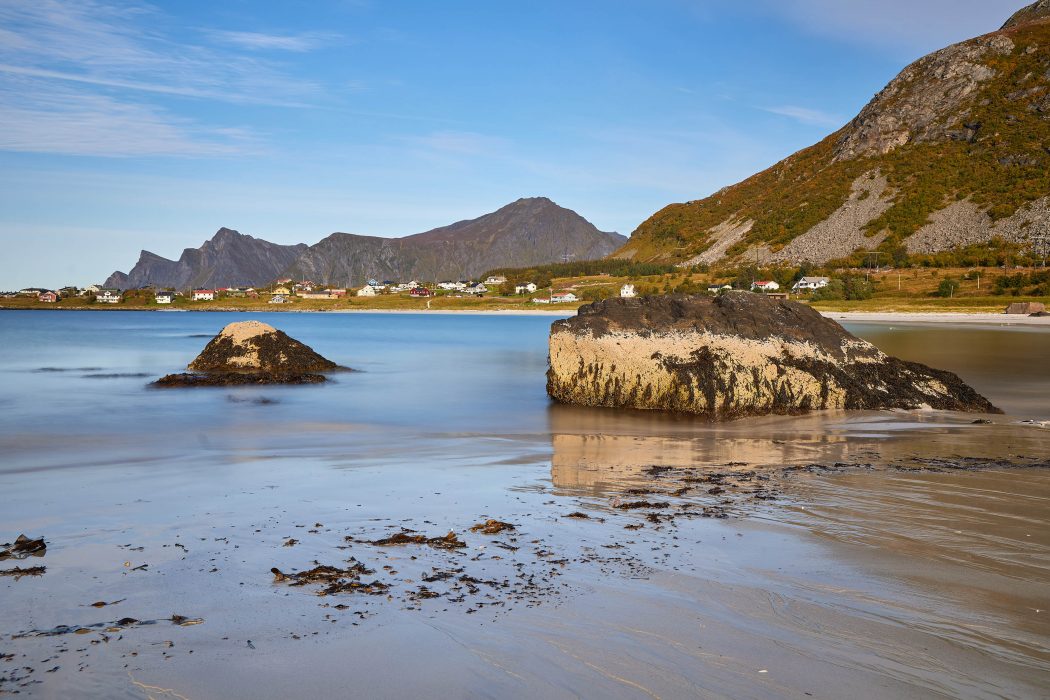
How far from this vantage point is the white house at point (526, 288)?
161100 mm

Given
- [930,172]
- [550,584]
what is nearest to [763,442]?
[550,584]

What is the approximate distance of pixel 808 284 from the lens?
110 metres

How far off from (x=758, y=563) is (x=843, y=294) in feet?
303

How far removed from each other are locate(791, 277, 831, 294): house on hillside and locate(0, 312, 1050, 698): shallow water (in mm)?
99425

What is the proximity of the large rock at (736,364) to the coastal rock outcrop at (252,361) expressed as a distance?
965 cm

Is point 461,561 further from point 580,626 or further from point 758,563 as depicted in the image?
point 758,563

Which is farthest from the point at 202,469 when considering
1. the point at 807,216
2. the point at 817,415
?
the point at 807,216

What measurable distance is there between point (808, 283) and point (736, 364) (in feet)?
333

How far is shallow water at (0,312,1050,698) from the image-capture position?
14.0 feet

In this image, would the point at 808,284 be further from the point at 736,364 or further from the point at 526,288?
the point at 736,364

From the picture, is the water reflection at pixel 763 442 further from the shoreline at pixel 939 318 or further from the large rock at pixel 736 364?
the shoreline at pixel 939 318

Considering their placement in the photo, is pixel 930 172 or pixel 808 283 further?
pixel 930 172

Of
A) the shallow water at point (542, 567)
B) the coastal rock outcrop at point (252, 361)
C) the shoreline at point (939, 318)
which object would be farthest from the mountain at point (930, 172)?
the shallow water at point (542, 567)

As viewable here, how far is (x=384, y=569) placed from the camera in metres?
5.85
